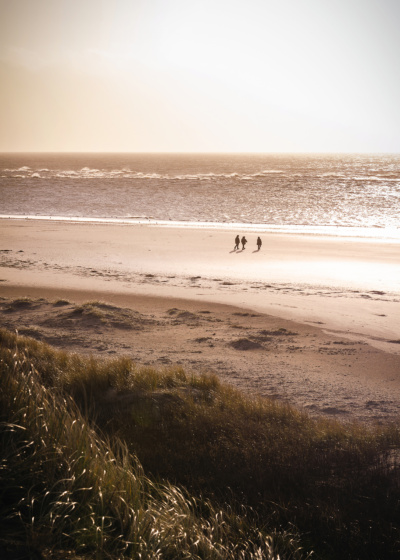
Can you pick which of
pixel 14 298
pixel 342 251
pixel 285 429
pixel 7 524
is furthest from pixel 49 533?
pixel 342 251

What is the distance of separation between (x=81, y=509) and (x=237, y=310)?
10595 mm

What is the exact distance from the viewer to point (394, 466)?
5.07 metres

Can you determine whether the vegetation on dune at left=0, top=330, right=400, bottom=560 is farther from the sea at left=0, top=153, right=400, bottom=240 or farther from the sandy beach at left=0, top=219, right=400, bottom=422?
the sea at left=0, top=153, right=400, bottom=240

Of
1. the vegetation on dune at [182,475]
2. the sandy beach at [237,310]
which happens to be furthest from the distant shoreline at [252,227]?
the vegetation on dune at [182,475]

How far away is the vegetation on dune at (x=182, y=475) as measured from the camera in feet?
11.0

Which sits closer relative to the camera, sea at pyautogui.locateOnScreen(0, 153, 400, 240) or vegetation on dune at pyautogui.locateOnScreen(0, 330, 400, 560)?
vegetation on dune at pyautogui.locateOnScreen(0, 330, 400, 560)

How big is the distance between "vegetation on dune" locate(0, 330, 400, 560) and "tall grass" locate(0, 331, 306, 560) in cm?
1

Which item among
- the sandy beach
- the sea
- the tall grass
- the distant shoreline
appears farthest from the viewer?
the sea

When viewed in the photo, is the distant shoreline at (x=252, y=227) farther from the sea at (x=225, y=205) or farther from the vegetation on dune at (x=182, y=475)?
the vegetation on dune at (x=182, y=475)

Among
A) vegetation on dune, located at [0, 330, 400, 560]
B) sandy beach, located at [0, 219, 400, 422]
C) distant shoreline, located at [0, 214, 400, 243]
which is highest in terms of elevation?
vegetation on dune, located at [0, 330, 400, 560]

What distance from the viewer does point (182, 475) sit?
492 centimetres

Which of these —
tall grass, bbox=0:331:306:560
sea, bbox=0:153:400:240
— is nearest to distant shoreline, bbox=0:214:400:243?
sea, bbox=0:153:400:240

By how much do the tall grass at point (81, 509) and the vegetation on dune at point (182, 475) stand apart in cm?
1

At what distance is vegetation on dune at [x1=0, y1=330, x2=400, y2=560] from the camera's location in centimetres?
335
